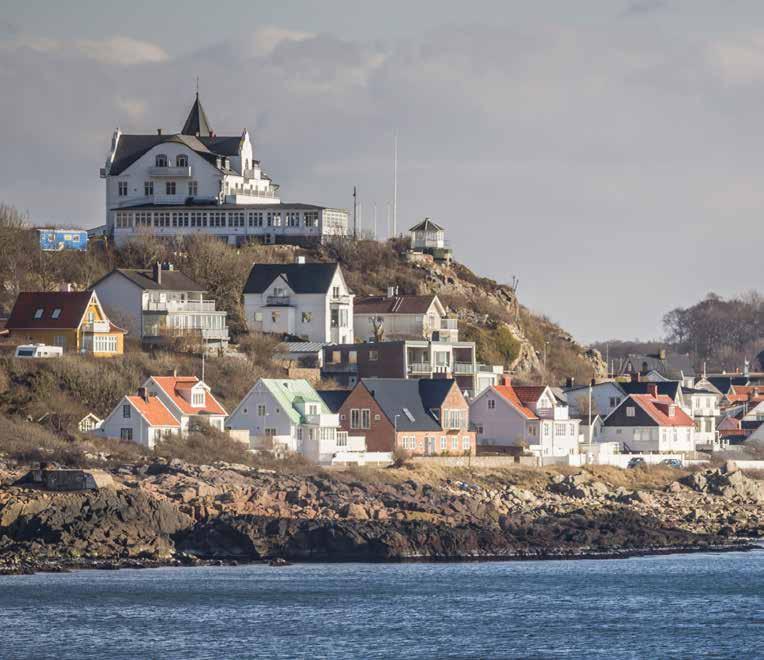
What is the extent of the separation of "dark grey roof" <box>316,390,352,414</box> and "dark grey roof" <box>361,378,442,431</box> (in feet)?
3.36

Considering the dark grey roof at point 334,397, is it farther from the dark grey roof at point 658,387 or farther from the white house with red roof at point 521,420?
the dark grey roof at point 658,387

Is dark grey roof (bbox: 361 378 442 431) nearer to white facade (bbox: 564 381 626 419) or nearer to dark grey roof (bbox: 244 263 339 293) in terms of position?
dark grey roof (bbox: 244 263 339 293)

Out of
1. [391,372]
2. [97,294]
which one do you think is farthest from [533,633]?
[97,294]

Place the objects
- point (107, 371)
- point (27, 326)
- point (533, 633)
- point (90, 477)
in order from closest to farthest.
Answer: point (533, 633) < point (90, 477) < point (107, 371) < point (27, 326)

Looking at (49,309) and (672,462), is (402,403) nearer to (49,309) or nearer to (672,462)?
(672,462)

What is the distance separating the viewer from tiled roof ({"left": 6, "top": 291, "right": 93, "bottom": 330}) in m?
89.2

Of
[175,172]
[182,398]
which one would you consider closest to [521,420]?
[182,398]

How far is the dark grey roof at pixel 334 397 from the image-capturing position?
83062 millimetres

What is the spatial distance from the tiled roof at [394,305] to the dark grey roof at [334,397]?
17850 millimetres

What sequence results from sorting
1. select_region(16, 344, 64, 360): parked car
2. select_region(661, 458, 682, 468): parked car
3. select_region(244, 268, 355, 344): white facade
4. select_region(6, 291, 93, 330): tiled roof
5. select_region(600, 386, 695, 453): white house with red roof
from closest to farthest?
1. select_region(16, 344, 64, 360): parked car
2. select_region(6, 291, 93, 330): tiled roof
3. select_region(661, 458, 682, 468): parked car
4. select_region(600, 386, 695, 453): white house with red roof
5. select_region(244, 268, 355, 344): white facade

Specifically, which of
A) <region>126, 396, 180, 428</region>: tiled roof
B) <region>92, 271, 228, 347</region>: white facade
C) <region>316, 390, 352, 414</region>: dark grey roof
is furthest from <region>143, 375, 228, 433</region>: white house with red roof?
<region>92, 271, 228, 347</region>: white facade

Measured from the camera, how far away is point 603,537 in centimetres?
6981

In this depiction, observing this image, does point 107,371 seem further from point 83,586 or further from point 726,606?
point 726,606

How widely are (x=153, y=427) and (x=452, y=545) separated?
15114 mm
